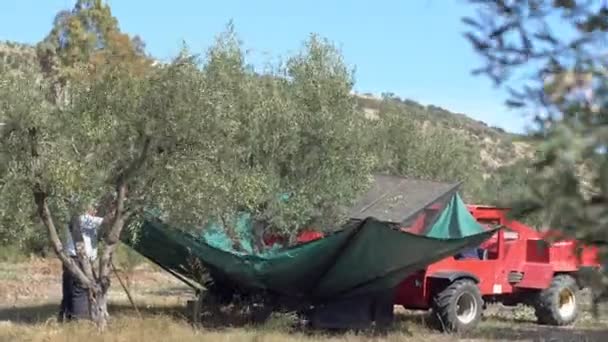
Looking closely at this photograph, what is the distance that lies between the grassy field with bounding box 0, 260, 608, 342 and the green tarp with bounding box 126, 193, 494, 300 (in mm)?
573

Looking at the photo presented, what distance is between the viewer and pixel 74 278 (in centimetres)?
1230

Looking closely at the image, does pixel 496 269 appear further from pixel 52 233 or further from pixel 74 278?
pixel 52 233

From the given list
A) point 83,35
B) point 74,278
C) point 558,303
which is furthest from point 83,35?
point 74,278

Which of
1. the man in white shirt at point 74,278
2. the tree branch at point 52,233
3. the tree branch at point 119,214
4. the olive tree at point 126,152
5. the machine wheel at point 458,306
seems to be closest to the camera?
the olive tree at point 126,152

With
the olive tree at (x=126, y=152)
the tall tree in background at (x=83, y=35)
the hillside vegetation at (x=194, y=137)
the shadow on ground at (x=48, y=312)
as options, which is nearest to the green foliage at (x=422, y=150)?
the hillside vegetation at (x=194, y=137)

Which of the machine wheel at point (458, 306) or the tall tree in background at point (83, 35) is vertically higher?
the tall tree in background at point (83, 35)

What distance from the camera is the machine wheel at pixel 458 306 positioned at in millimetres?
14305

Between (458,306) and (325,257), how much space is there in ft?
8.53

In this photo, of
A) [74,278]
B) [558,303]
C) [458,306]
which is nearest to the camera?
[74,278]

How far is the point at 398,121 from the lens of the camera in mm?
27781

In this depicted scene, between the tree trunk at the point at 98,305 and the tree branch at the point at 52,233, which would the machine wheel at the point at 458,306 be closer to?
the tree trunk at the point at 98,305

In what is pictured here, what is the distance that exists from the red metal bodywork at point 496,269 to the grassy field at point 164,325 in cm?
54

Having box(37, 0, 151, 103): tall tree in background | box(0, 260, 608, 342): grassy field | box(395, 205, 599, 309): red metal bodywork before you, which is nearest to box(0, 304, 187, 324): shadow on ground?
box(0, 260, 608, 342): grassy field

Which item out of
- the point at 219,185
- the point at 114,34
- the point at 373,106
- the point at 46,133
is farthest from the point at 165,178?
the point at 114,34
